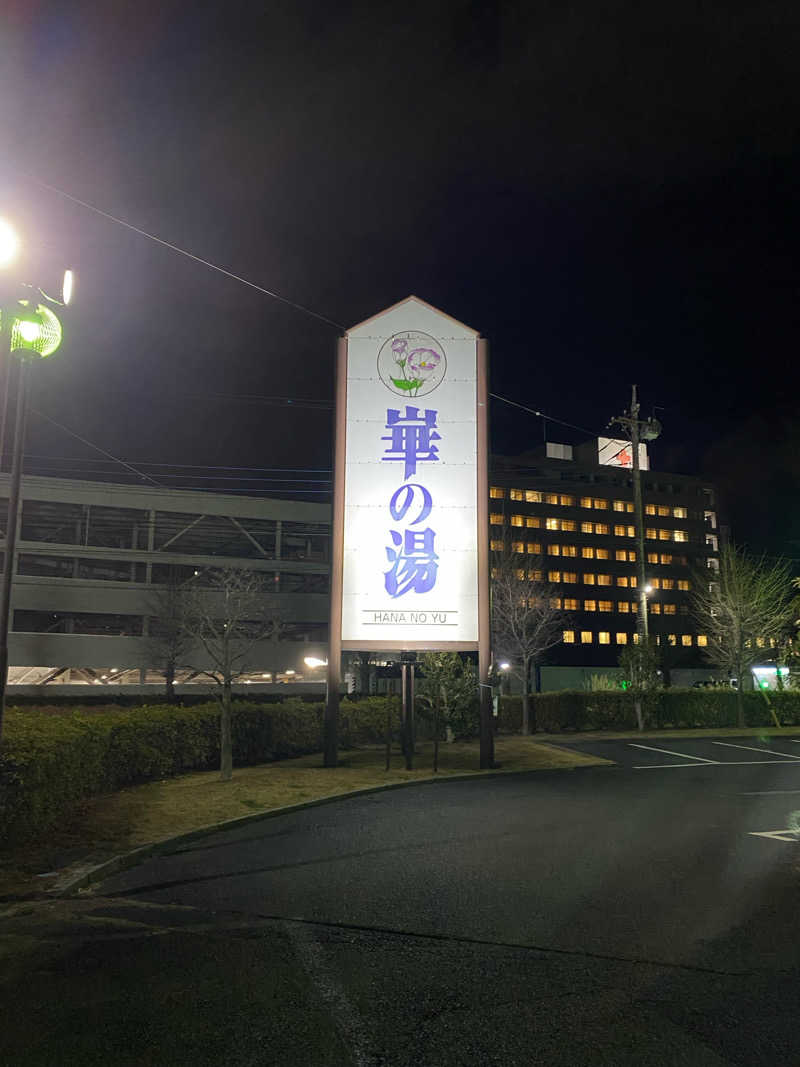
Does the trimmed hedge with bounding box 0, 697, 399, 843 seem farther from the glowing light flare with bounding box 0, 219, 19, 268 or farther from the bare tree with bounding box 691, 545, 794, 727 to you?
the bare tree with bounding box 691, 545, 794, 727

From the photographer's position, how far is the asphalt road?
4070 millimetres

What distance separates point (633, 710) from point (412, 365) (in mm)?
17951

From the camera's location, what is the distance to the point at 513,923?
6.04m

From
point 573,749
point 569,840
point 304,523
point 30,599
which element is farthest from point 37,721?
point 304,523

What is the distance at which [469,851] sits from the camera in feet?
28.9

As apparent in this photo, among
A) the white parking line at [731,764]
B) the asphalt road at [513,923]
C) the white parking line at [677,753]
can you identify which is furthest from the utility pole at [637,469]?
the asphalt road at [513,923]

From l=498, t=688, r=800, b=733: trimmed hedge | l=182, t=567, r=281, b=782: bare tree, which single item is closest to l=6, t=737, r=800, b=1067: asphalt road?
l=498, t=688, r=800, b=733: trimmed hedge

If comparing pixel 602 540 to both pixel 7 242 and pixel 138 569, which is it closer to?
pixel 138 569

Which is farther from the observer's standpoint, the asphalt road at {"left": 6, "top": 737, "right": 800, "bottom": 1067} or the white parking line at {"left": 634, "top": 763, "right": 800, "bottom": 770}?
the white parking line at {"left": 634, "top": 763, "right": 800, "bottom": 770}

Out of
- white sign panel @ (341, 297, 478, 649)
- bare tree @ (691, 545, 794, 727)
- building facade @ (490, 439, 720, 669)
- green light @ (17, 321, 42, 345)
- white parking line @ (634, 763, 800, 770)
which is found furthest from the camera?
building facade @ (490, 439, 720, 669)

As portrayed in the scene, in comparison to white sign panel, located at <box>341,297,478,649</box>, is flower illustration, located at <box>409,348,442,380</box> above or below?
above

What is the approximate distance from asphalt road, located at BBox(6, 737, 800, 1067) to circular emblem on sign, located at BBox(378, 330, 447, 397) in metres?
9.86

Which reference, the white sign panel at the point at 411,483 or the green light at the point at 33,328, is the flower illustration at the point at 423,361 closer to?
the white sign panel at the point at 411,483

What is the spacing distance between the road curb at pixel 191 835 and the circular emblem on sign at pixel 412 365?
28.3 feet
